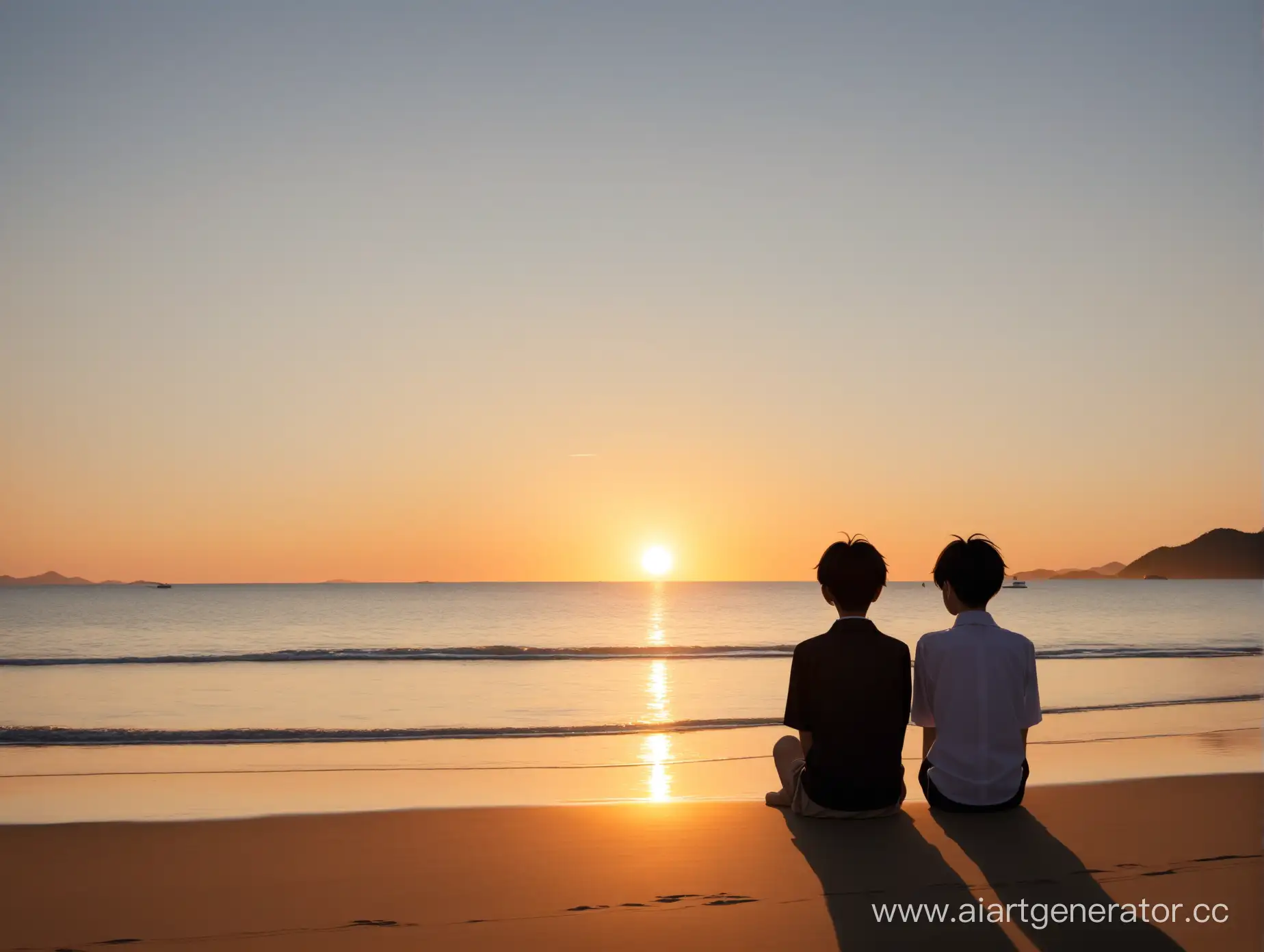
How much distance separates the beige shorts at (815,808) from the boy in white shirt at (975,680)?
50cm

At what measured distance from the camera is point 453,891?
16.7ft

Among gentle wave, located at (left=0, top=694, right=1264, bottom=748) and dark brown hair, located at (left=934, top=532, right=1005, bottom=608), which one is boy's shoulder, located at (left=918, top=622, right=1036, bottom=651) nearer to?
dark brown hair, located at (left=934, top=532, right=1005, bottom=608)

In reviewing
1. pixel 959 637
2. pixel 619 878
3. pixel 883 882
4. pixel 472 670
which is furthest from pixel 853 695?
pixel 472 670

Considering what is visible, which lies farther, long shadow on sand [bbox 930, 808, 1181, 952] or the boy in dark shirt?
the boy in dark shirt

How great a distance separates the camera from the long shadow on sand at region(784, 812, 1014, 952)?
13.8 ft

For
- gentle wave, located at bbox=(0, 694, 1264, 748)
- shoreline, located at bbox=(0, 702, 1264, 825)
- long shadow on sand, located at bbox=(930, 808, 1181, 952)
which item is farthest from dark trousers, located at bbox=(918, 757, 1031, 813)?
gentle wave, located at bbox=(0, 694, 1264, 748)

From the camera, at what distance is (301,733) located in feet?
41.5

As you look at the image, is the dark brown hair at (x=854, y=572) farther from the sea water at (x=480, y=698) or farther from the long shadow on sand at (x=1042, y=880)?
the sea water at (x=480, y=698)

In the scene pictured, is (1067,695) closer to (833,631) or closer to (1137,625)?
(833,631)

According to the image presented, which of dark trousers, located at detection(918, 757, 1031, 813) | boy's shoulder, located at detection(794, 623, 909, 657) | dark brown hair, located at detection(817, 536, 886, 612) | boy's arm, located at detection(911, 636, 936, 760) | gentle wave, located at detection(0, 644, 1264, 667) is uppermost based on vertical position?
dark brown hair, located at detection(817, 536, 886, 612)

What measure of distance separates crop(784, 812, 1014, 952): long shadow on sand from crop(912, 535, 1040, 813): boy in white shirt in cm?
60

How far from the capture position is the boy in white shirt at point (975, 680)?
5266 mm

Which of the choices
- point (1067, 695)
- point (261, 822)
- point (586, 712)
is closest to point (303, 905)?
point (261, 822)

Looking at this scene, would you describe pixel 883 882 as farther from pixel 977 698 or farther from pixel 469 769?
pixel 469 769
